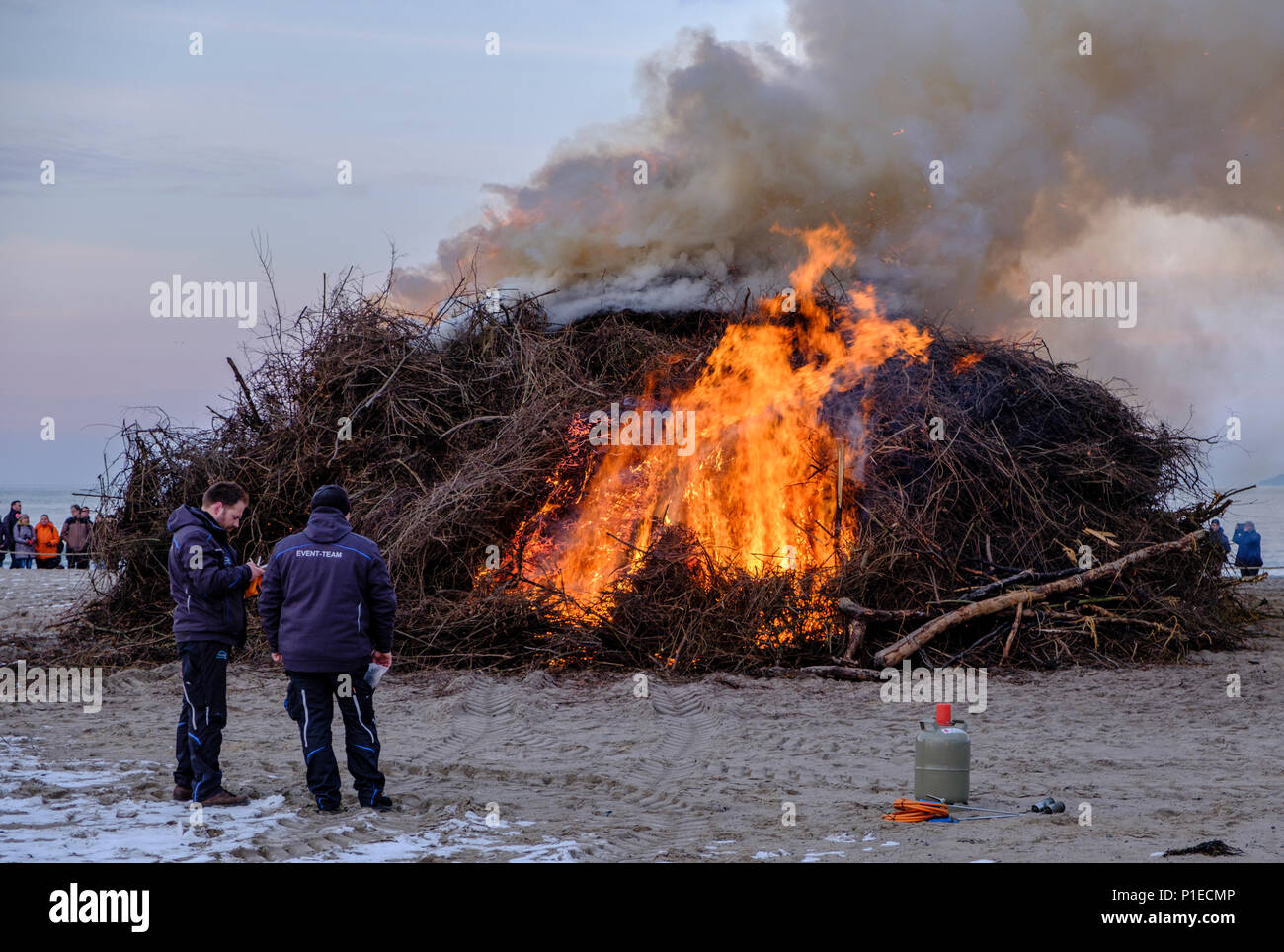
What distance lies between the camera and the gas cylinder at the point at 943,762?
6305 millimetres

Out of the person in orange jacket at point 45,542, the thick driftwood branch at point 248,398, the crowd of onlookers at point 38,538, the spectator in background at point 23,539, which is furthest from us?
the spectator in background at point 23,539

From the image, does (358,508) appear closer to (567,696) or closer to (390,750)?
(567,696)

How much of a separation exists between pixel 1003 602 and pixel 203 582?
26.6 ft

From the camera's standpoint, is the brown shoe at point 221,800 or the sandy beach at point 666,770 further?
the brown shoe at point 221,800

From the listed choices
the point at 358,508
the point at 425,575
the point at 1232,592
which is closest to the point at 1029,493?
the point at 1232,592

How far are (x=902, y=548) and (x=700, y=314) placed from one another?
4.54m

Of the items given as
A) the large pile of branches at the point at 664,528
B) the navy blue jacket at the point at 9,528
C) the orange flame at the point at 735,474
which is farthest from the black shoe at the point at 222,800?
the navy blue jacket at the point at 9,528

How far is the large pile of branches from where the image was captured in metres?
11.6

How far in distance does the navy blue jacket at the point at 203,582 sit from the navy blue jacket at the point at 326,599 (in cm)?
22

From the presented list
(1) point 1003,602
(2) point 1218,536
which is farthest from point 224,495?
(2) point 1218,536

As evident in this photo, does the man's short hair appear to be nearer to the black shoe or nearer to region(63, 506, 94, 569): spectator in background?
the black shoe

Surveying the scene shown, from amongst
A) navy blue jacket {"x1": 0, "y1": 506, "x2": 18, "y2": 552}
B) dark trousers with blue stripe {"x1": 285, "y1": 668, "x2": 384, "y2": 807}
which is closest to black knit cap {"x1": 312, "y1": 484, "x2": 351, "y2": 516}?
dark trousers with blue stripe {"x1": 285, "y1": 668, "x2": 384, "y2": 807}

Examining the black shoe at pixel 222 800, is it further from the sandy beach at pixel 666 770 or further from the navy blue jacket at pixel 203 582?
the navy blue jacket at pixel 203 582

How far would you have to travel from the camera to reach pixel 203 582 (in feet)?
20.1
